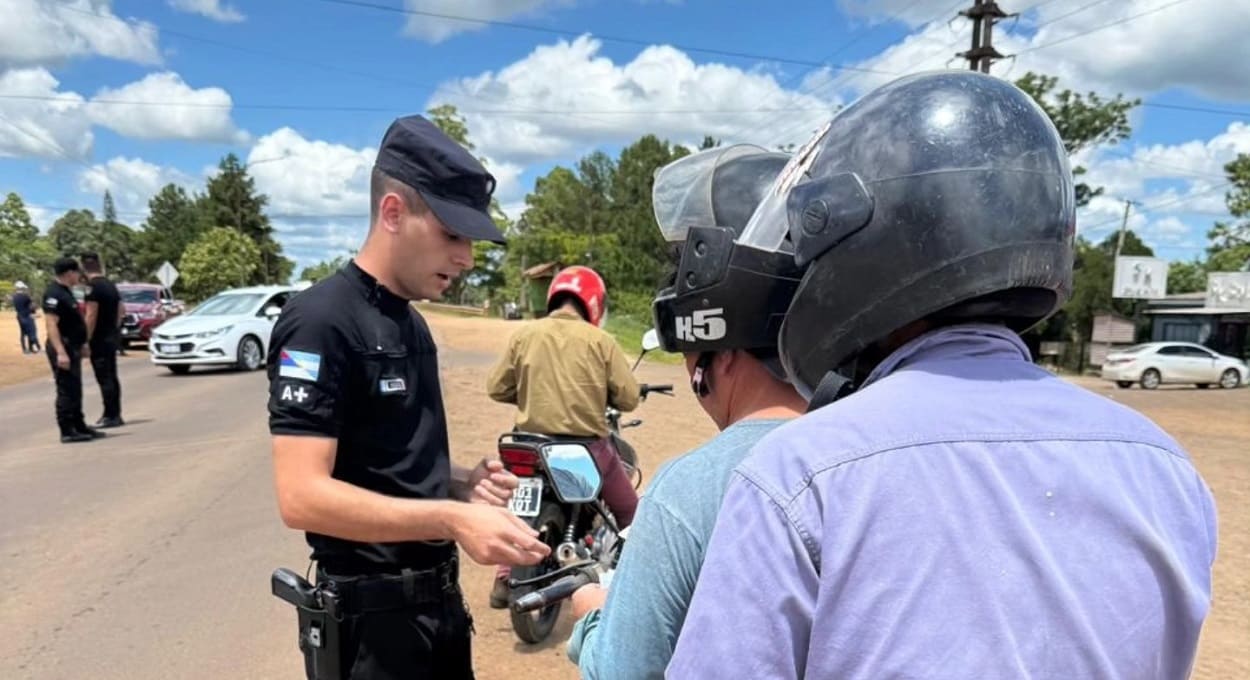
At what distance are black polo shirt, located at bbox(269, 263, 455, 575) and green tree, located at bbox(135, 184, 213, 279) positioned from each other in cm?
8644

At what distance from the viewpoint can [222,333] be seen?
640 inches

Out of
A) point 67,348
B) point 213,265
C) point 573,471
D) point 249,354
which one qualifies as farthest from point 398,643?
point 213,265

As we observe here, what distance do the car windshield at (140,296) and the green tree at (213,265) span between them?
1802 inches

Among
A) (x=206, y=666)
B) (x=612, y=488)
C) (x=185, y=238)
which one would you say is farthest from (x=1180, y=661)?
(x=185, y=238)

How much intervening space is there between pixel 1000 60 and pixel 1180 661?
83.1ft

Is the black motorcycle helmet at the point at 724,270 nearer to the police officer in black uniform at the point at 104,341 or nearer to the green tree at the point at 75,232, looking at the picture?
the police officer in black uniform at the point at 104,341

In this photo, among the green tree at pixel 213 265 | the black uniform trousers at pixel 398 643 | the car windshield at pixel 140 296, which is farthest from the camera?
the green tree at pixel 213 265

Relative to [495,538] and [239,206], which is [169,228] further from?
[495,538]

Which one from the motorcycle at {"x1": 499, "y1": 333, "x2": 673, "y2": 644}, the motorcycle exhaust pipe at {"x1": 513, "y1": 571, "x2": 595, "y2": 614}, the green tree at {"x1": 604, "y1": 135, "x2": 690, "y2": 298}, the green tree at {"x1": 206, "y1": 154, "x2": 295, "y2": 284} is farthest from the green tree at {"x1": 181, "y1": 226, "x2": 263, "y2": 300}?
the motorcycle exhaust pipe at {"x1": 513, "y1": 571, "x2": 595, "y2": 614}

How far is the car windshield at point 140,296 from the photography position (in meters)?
23.0

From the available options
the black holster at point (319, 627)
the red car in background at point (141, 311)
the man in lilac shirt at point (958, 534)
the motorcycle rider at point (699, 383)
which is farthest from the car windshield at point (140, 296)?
→ the man in lilac shirt at point (958, 534)

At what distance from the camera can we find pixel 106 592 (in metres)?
4.95

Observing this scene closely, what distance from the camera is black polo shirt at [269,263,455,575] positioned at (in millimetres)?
1979

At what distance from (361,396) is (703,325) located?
3.34 ft
